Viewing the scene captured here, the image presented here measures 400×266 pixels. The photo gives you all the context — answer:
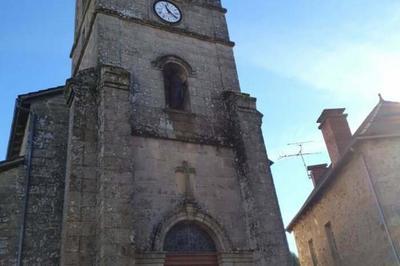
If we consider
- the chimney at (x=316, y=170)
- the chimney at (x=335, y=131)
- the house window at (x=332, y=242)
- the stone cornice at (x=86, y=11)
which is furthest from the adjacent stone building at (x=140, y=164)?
the chimney at (x=316, y=170)

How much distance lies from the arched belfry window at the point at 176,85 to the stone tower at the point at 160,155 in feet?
0.11

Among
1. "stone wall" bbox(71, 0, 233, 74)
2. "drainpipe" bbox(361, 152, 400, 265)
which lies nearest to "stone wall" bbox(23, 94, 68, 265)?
"stone wall" bbox(71, 0, 233, 74)

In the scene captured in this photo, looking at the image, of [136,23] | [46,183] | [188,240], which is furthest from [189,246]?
[136,23]

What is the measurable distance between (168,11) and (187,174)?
5.64 metres

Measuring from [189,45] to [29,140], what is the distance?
206 inches

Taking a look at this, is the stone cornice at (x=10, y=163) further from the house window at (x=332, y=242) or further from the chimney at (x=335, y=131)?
the house window at (x=332, y=242)

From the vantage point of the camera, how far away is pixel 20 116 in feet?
37.9

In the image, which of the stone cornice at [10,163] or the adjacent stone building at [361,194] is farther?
the adjacent stone building at [361,194]

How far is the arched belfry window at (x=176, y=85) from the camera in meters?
11.2

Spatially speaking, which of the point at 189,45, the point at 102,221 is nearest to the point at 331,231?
the point at 189,45

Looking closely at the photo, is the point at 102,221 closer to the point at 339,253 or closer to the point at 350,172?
the point at 350,172

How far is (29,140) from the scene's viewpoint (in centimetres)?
1002

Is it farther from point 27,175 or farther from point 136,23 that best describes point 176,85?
point 27,175

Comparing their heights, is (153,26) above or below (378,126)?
above
